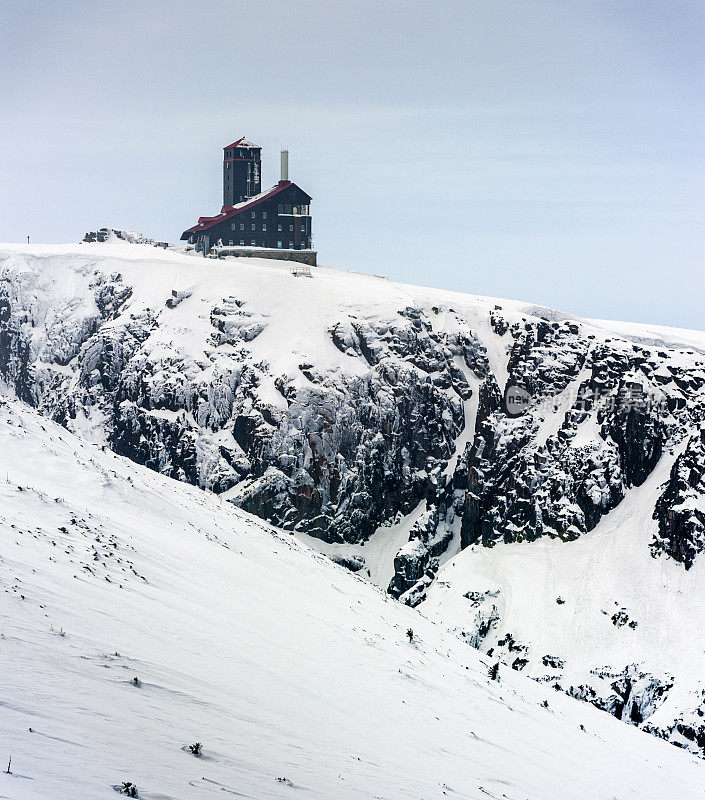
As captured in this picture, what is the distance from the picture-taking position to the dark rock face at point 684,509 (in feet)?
346

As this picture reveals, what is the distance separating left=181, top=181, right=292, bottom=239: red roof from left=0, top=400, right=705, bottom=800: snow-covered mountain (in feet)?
365

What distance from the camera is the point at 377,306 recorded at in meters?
134

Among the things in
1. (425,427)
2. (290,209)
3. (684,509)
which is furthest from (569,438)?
(290,209)

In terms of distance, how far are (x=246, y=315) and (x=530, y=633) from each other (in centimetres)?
5977

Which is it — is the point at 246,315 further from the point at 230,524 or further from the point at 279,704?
the point at 279,704

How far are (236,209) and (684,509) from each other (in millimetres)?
84250

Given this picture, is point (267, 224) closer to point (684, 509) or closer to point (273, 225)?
point (273, 225)

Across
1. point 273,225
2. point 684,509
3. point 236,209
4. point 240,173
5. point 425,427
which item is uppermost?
point 240,173

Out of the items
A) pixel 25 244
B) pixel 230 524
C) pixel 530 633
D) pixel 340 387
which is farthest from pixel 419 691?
pixel 25 244

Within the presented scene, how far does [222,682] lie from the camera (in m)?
22.0

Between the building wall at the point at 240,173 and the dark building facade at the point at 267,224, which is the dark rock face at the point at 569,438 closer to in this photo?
the dark building facade at the point at 267,224

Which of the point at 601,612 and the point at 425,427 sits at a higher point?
the point at 425,427

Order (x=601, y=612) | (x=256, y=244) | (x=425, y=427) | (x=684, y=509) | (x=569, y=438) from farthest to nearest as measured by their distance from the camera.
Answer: (x=256, y=244) → (x=425, y=427) → (x=569, y=438) → (x=684, y=509) → (x=601, y=612)

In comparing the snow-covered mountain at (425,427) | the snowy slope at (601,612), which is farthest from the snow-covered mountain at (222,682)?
the snow-covered mountain at (425,427)
